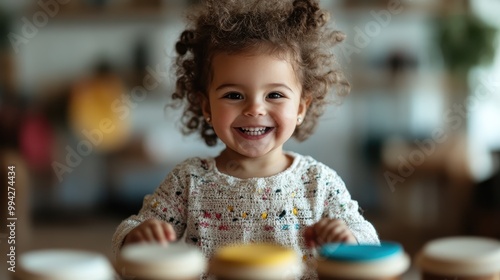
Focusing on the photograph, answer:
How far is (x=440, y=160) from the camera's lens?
3.65 metres

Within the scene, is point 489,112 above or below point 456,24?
below

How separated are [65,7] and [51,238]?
4.17ft

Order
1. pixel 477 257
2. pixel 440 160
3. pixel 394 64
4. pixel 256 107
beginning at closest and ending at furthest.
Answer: pixel 477 257 → pixel 256 107 → pixel 440 160 → pixel 394 64

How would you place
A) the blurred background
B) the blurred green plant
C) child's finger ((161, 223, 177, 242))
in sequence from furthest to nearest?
the blurred background → the blurred green plant → child's finger ((161, 223, 177, 242))

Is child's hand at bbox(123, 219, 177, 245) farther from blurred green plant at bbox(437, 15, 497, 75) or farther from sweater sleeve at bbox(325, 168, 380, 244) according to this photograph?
blurred green plant at bbox(437, 15, 497, 75)

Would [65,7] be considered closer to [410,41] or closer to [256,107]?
[410,41]

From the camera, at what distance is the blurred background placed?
376 cm

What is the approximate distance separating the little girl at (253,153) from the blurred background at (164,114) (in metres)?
2.52

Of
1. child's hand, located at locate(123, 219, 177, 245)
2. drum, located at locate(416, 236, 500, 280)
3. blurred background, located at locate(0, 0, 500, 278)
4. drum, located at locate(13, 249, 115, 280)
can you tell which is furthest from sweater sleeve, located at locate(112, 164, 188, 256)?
blurred background, located at locate(0, 0, 500, 278)

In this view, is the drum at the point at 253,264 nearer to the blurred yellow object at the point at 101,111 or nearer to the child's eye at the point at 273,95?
the child's eye at the point at 273,95

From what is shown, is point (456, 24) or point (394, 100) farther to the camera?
point (394, 100)

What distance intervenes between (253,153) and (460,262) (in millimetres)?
486

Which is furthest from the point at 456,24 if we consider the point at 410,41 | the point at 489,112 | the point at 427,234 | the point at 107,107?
the point at 107,107

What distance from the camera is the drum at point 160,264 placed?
25.5 inches
